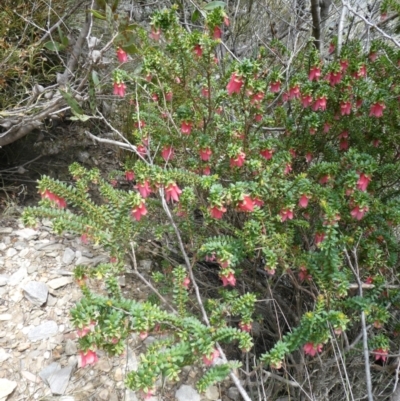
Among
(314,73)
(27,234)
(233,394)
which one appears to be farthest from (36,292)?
(314,73)

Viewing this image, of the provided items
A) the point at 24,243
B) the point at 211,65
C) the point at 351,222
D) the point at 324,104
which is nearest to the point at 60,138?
the point at 24,243

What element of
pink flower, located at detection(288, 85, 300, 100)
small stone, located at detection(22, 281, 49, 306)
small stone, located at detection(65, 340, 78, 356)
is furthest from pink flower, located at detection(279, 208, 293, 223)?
small stone, located at detection(22, 281, 49, 306)

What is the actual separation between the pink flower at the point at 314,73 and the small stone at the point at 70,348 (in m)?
1.53

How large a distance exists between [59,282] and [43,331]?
0.86 ft

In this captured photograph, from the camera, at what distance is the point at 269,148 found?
1.77 metres

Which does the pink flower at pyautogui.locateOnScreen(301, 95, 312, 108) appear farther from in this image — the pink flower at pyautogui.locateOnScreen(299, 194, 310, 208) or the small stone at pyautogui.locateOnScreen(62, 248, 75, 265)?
the small stone at pyautogui.locateOnScreen(62, 248, 75, 265)

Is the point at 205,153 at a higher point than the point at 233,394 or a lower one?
higher

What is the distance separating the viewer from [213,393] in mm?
1711

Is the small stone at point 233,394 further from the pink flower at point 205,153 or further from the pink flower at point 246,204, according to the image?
the pink flower at point 205,153

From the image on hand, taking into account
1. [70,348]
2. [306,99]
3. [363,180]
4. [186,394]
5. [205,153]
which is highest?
[306,99]

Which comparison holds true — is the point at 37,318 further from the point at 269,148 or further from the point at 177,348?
the point at 269,148

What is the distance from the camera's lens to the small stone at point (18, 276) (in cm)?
201

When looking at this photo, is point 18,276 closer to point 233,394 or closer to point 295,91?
point 233,394

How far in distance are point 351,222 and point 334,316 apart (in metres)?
0.54
